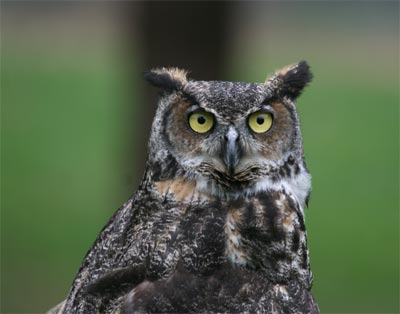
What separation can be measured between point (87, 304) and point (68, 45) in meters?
18.0

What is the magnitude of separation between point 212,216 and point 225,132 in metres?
0.28

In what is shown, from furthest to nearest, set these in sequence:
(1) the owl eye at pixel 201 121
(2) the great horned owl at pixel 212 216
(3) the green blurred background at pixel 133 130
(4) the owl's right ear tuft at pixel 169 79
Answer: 1. (3) the green blurred background at pixel 133 130
2. (4) the owl's right ear tuft at pixel 169 79
3. (1) the owl eye at pixel 201 121
4. (2) the great horned owl at pixel 212 216

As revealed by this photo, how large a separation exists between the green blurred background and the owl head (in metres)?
2.42

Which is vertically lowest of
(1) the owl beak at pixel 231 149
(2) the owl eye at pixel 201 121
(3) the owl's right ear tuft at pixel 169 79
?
(1) the owl beak at pixel 231 149

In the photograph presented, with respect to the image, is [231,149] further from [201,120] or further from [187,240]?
[187,240]

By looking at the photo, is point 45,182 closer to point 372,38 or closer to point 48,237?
point 48,237

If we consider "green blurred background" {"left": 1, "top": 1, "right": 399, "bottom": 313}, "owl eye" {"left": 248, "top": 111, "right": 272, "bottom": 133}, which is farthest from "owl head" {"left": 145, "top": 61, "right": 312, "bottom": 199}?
"green blurred background" {"left": 1, "top": 1, "right": 399, "bottom": 313}

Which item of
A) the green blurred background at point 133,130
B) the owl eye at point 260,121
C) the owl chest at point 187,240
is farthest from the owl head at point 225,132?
the green blurred background at point 133,130

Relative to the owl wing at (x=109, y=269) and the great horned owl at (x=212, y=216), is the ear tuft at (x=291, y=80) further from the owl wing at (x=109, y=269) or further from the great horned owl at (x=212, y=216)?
the owl wing at (x=109, y=269)

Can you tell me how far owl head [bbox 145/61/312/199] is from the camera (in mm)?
→ 2730

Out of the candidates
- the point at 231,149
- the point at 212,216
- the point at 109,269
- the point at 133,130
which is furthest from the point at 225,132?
the point at 133,130

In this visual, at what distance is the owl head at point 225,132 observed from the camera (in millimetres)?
2730

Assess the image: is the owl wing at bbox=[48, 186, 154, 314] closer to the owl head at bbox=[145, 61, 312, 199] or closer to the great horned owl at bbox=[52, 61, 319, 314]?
the great horned owl at bbox=[52, 61, 319, 314]

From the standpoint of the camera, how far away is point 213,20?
5.26m
